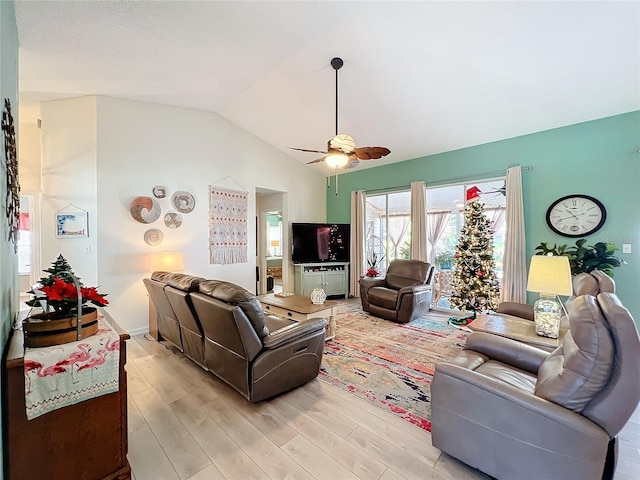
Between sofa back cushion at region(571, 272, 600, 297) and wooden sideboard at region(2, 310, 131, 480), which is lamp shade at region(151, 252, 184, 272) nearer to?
wooden sideboard at region(2, 310, 131, 480)

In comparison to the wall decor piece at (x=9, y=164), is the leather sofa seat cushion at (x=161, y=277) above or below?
below

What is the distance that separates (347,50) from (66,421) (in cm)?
397

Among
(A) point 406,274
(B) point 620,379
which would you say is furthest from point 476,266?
(B) point 620,379

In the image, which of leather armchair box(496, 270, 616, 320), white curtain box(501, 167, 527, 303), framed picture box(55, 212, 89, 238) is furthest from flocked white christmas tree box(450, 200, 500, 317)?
framed picture box(55, 212, 89, 238)

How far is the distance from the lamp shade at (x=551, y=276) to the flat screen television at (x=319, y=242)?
431cm

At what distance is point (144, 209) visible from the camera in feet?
13.8

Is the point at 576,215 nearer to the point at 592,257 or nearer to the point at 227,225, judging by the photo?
the point at 592,257

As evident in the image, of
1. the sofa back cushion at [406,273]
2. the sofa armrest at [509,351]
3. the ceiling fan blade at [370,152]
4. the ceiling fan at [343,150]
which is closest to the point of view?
the sofa armrest at [509,351]

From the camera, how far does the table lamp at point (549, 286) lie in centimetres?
238

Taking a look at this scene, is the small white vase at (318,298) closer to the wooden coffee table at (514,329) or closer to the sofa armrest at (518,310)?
the wooden coffee table at (514,329)

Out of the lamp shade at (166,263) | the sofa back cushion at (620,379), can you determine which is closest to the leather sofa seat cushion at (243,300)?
the sofa back cushion at (620,379)

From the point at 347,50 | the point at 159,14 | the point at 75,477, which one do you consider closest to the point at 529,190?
the point at 347,50

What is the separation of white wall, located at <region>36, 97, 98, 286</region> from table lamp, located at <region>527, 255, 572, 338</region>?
205 inches

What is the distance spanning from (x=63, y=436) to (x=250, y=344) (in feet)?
3.54
